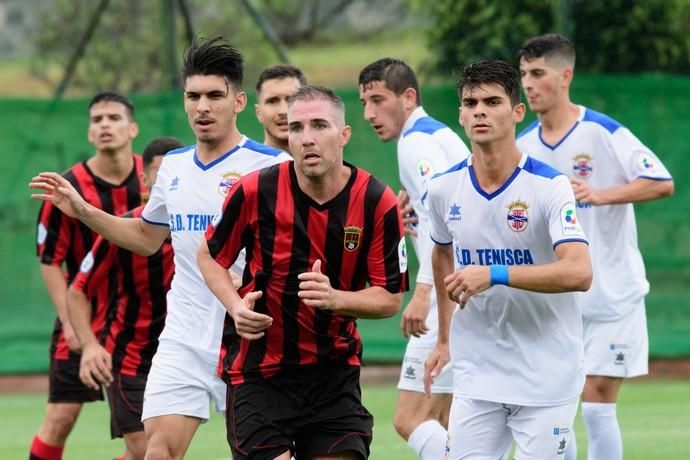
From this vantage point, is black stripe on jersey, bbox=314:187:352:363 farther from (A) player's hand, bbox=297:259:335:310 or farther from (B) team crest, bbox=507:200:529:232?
(B) team crest, bbox=507:200:529:232

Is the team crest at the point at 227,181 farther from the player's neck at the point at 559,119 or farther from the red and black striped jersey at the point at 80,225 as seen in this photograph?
the player's neck at the point at 559,119

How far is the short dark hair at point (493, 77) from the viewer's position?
631 centimetres

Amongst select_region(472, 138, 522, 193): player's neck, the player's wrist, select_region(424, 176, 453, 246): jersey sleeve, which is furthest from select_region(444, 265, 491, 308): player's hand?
select_region(424, 176, 453, 246): jersey sleeve

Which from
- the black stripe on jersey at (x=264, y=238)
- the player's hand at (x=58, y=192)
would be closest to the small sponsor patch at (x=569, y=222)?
the black stripe on jersey at (x=264, y=238)

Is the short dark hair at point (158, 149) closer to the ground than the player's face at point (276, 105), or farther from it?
closer to the ground

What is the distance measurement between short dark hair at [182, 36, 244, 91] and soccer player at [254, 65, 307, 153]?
1.00 metres

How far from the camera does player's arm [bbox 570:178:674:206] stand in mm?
7820

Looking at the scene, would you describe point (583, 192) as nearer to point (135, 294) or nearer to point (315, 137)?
point (315, 137)

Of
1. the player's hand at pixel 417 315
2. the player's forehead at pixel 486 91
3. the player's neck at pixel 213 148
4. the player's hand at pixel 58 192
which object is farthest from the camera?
the player's hand at pixel 417 315

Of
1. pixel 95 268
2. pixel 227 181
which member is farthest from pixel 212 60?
pixel 95 268

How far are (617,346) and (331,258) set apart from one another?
9.66 feet

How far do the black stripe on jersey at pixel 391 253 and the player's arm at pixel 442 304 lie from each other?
2.24ft

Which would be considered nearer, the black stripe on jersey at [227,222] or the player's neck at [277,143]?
the black stripe on jersey at [227,222]

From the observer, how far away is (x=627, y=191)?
8.14m
